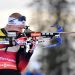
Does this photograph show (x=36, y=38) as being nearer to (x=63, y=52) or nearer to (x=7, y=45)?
(x=7, y=45)

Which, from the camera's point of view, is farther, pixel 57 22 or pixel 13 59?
pixel 57 22

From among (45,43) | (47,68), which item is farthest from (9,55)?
(47,68)

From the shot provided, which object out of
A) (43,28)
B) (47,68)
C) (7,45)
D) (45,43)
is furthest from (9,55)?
(47,68)

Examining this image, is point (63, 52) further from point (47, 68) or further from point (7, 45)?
point (7, 45)

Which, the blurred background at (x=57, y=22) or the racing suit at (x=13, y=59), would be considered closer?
the racing suit at (x=13, y=59)

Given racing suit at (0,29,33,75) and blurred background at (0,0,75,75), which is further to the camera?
blurred background at (0,0,75,75)

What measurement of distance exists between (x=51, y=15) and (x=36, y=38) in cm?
759

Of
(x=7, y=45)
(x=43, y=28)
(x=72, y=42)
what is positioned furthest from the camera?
(x=72, y=42)

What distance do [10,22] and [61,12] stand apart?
7702mm

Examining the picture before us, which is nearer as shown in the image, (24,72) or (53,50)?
(24,72)

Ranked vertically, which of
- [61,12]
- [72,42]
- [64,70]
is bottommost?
[64,70]

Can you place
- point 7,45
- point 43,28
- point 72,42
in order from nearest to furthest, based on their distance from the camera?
point 7,45, point 43,28, point 72,42

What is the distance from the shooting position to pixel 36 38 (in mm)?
4527

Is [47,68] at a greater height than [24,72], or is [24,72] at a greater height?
[24,72]
